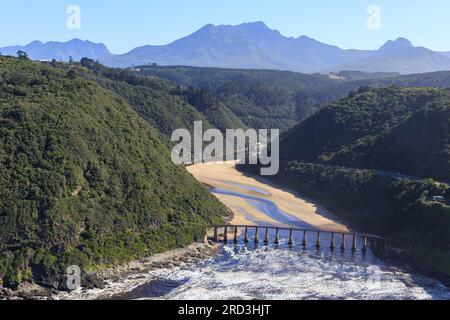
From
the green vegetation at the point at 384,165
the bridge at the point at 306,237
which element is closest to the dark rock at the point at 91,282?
the bridge at the point at 306,237

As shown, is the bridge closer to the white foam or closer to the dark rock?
the white foam

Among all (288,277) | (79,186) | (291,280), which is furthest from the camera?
(79,186)

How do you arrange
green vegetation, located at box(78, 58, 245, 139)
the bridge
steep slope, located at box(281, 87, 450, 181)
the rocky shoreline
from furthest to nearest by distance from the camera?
1. green vegetation, located at box(78, 58, 245, 139)
2. steep slope, located at box(281, 87, 450, 181)
3. the bridge
4. the rocky shoreline

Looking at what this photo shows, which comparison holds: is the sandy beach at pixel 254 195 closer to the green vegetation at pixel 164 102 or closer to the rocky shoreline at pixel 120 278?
the rocky shoreline at pixel 120 278

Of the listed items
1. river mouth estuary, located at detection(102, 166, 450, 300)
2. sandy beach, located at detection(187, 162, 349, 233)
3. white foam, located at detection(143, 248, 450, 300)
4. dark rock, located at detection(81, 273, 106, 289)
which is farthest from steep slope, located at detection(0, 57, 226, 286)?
white foam, located at detection(143, 248, 450, 300)

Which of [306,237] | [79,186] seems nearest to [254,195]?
[306,237]

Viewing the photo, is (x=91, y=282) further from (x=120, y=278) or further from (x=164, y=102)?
(x=164, y=102)
